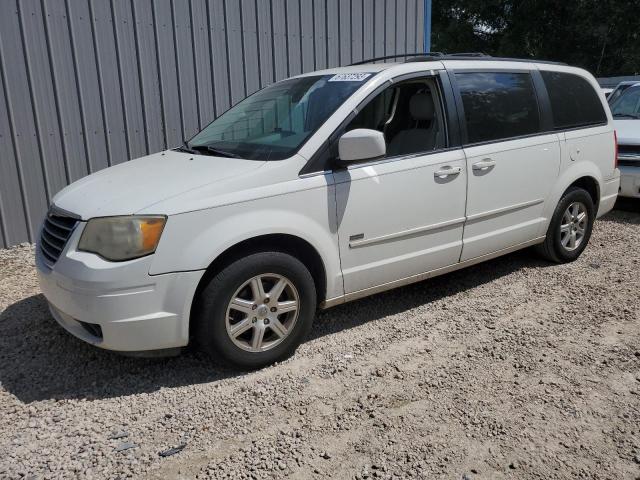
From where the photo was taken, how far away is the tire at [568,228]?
5.02 metres

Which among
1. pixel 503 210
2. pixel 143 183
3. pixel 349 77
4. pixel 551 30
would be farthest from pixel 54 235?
pixel 551 30

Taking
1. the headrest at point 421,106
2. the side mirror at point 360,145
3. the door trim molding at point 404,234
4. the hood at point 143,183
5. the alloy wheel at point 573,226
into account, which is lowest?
the alloy wheel at point 573,226

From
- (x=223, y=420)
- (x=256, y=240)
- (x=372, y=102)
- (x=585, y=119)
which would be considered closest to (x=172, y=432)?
(x=223, y=420)

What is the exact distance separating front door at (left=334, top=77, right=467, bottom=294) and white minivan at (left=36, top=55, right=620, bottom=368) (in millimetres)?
11

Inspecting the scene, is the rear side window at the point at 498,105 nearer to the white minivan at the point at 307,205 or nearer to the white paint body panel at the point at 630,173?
the white minivan at the point at 307,205

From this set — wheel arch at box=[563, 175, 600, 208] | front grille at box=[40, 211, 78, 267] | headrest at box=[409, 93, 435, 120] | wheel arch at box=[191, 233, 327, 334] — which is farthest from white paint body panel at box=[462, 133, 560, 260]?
front grille at box=[40, 211, 78, 267]

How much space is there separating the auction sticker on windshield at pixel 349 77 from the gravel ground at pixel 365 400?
173 centimetres

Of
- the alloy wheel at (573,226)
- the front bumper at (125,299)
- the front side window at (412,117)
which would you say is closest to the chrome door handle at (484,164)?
the front side window at (412,117)

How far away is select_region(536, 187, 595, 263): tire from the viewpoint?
5020 millimetres

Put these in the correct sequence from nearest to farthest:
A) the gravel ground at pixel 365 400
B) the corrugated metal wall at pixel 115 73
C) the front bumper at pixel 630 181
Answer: the gravel ground at pixel 365 400 → the corrugated metal wall at pixel 115 73 → the front bumper at pixel 630 181

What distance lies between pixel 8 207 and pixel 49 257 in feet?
9.73

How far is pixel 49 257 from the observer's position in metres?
3.27

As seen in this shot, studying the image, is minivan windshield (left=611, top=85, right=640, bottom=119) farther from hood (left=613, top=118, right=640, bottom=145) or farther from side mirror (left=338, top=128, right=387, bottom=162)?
side mirror (left=338, top=128, right=387, bottom=162)

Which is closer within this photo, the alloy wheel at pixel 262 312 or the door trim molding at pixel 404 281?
the alloy wheel at pixel 262 312
